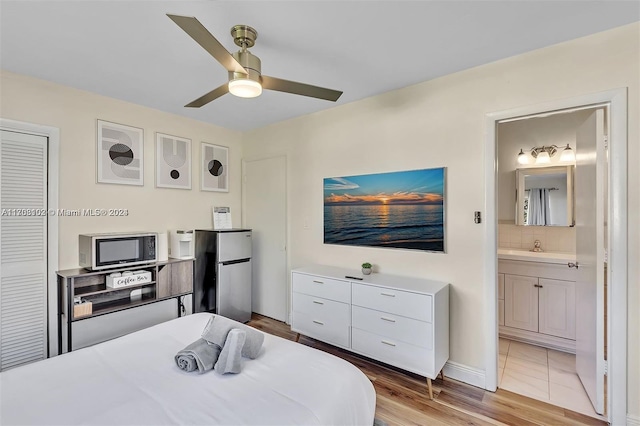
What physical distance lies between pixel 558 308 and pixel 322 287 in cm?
233

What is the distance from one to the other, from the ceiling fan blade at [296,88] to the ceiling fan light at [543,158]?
273 cm

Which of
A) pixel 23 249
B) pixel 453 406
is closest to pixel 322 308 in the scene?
pixel 453 406

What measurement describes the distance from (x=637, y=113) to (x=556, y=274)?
5.61 feet

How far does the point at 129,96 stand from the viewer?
2.91 metres

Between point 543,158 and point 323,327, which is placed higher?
point 543,158

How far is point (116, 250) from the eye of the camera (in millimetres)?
2705

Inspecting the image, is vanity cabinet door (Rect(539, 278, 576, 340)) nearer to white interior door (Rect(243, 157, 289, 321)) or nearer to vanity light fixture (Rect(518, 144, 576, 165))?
vanity light fixture (Rect(518, 144, 576, 165))

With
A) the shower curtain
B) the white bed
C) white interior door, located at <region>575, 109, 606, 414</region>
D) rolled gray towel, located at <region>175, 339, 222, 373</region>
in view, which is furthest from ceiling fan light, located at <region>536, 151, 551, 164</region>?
rolled gray towel, located at <region>175, 339, 222, 373</region>

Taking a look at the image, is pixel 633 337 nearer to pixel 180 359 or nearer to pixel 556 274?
pixel 556 274

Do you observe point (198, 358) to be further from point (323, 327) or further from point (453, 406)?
point (453, 406)

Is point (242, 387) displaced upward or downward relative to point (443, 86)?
downward

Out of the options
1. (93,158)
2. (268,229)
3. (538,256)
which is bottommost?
(538,256)

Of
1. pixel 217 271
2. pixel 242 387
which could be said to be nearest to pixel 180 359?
pixel 242 387

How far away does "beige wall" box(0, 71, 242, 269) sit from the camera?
8.28 feet
